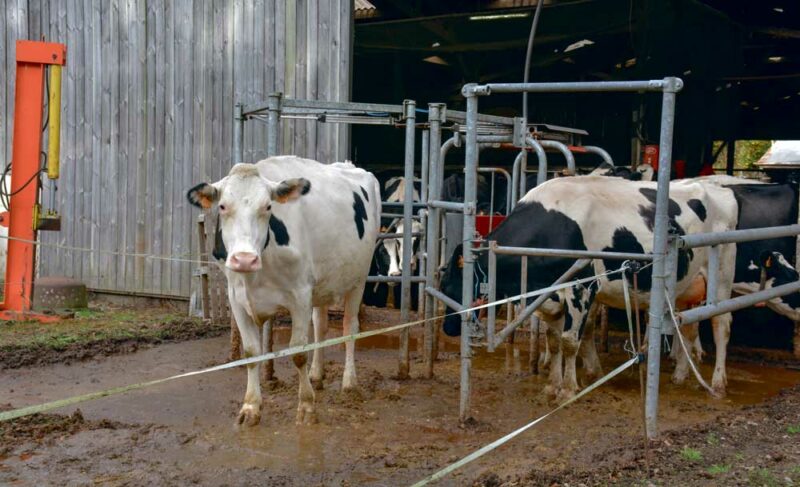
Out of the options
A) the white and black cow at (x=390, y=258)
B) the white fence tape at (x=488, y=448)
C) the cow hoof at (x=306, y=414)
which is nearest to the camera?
the white fence tape at (x=488, y=448)

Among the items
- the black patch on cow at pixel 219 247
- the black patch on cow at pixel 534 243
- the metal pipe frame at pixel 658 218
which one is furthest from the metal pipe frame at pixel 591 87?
the black patch on cow at pixel 219 247

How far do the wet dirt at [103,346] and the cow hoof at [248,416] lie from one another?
10.4 ft

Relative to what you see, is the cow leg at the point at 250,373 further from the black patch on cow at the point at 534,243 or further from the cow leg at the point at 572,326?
the cow leg at the point at 572,326

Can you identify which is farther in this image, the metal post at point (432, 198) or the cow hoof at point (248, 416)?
the metal post at point (432, 198)

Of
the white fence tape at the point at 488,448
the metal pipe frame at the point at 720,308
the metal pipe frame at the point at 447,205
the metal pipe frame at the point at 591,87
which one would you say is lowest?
the white fence tape at the point at 488,448

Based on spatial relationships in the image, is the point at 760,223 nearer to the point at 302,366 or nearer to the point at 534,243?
the point at 534,243

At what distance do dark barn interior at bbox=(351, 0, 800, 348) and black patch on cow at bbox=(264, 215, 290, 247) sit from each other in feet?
21.1

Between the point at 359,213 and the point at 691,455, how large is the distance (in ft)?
11.7

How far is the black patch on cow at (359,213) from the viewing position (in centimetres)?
757

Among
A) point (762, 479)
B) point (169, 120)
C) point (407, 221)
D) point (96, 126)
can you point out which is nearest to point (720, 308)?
point (762, 479)

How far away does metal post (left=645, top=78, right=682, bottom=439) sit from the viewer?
17.1 feet

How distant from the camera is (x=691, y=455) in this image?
5195 millimetres

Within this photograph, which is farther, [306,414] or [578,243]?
[578,243]

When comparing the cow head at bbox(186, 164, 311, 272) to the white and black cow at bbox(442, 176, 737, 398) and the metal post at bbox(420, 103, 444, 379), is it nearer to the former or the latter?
the metal post at bbox(420, 103, 444, 379)
